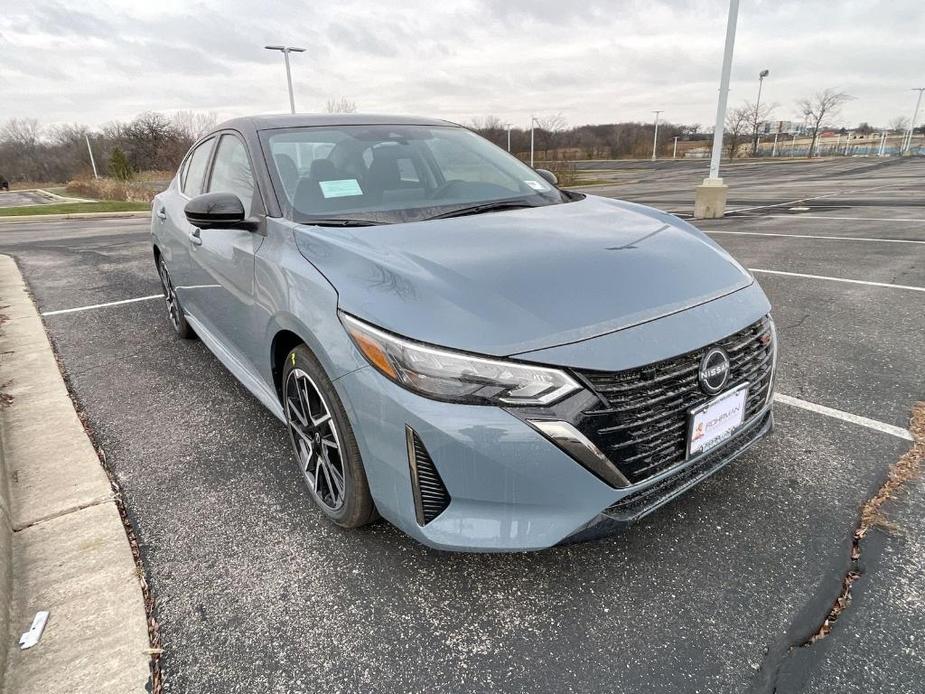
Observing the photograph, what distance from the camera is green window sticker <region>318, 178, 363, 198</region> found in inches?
101

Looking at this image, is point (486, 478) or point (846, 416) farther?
point (846, 416)

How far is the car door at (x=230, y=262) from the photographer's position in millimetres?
2570

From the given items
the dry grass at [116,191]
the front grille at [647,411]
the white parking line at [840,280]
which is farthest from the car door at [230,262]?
the dry grass at [116,191]

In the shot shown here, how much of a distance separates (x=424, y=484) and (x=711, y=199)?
11.9 meters

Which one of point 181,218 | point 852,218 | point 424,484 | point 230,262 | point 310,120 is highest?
point 310,120

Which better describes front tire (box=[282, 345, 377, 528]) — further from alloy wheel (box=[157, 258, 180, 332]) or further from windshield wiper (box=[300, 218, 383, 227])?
alloy wheel (box=[157, 258, 180, 332])

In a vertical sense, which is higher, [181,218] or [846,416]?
[181,218]

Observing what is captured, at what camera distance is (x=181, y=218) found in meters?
3.73

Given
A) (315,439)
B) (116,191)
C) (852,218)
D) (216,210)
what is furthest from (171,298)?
(116,191)

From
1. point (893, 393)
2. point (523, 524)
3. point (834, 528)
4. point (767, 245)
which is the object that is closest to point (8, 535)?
point (523, 524)

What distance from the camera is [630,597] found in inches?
74.0

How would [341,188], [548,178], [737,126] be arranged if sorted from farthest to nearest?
[737,126]
[548,178]
[341,188]

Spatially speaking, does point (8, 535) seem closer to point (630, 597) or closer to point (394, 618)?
point (394, 618)

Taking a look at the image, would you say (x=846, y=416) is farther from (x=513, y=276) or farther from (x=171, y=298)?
(x=171, y=298)
